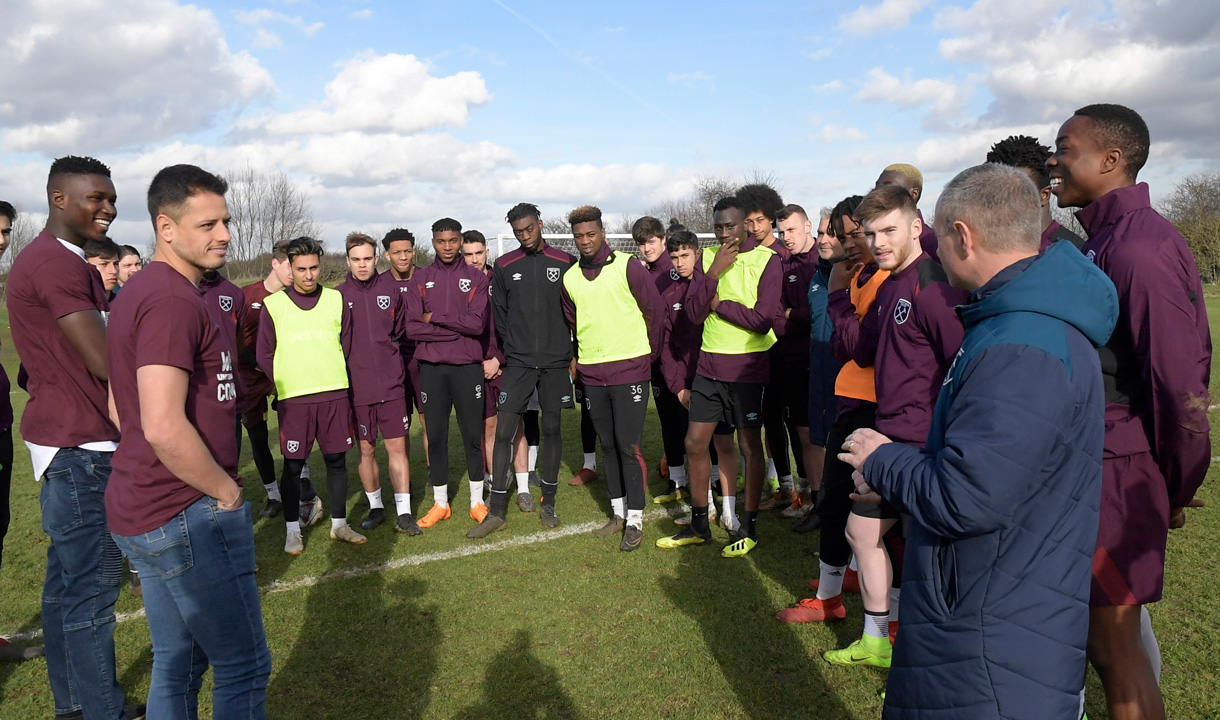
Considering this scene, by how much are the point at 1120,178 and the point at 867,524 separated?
1686 mm

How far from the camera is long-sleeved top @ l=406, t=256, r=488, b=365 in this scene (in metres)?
Answer: 6.22

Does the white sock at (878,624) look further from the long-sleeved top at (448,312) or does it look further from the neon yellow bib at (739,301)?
the long-sleeved top at (448,312)

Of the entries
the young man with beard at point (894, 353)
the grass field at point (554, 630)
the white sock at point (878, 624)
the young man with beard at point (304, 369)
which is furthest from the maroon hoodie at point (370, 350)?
the white sock at point (878, 624)

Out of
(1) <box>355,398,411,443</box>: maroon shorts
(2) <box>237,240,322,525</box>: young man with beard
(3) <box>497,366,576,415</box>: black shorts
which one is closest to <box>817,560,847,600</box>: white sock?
(3) <box>497,366,576,415</box>: black shorts

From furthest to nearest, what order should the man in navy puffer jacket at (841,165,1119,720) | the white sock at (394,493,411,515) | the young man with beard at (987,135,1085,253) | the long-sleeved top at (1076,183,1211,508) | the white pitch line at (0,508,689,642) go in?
the white sock at (394,493,411,515)
the white pitch line at (0,508,689,642)
the young man with beard at (987,135,1085,253)
the long-sleeved top at (1076,183,1211,508)
the man in navy puffer jacket at (841,165,1119,720)

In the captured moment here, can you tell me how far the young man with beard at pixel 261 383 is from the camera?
20.4 feet

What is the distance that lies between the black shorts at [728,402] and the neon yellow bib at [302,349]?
273 cm

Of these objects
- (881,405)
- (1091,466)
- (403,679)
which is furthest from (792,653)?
(1091,466)

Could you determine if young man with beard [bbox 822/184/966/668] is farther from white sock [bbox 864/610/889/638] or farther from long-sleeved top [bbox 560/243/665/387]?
long-sleeved top [bbox 560/243/665/387]

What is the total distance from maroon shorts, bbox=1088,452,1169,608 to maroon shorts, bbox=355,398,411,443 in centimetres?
489

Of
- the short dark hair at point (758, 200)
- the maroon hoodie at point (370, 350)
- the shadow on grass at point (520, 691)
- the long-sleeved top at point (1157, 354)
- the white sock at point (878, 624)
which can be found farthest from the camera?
the maroon hoodie at point (370, 350)

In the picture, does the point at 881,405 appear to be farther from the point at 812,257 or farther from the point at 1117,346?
the point at 812,257

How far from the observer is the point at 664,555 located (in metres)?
5.27

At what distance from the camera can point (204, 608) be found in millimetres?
2346
